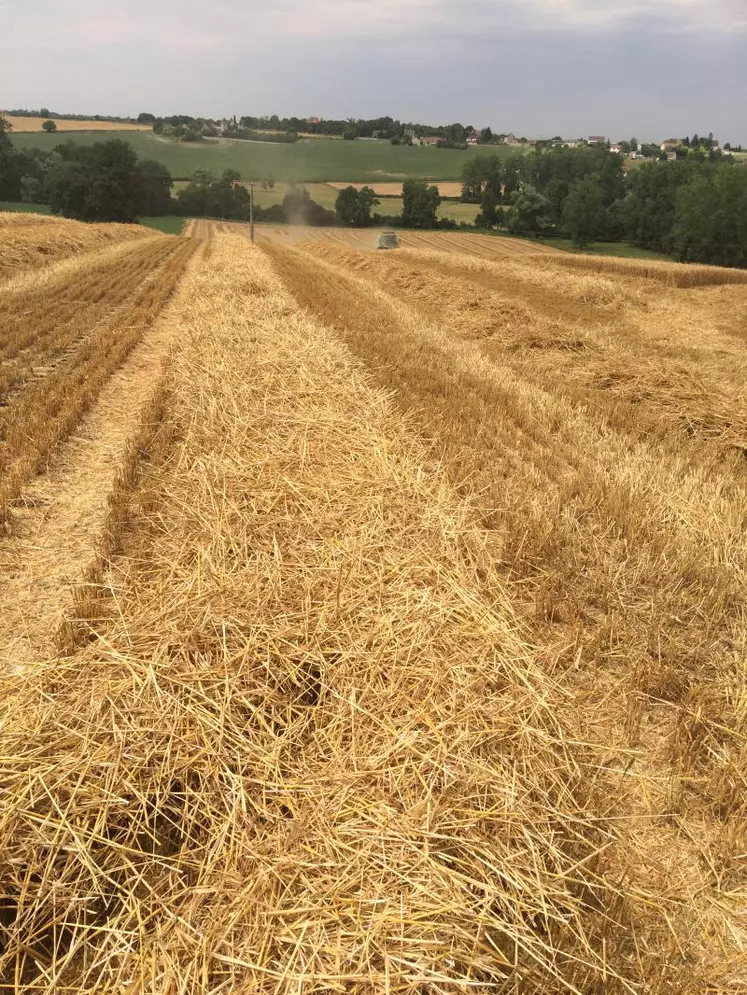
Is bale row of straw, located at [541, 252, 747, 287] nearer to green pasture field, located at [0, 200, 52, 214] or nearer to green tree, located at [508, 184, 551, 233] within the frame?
green tree, located at [508, 184, 551, 233]

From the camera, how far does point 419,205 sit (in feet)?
236

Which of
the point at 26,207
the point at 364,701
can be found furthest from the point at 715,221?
the point at 26,207

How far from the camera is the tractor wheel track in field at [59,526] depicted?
345 cm

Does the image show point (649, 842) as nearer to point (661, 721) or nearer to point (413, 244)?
point (661, 721)

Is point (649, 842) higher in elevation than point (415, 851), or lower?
lower

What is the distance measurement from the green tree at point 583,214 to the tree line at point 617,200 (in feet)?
0.37

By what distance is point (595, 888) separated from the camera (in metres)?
2.14

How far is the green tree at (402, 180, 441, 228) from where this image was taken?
71562mm

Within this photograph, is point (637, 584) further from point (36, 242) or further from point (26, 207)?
point (26, 207)

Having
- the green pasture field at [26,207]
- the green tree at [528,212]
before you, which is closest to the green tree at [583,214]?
the green tree at [528,212]

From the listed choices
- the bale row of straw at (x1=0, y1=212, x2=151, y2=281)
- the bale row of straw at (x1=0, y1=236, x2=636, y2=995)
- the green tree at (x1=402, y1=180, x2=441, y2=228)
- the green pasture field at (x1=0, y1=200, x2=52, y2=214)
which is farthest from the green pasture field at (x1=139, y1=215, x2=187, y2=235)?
the bale row of straw at (x1=0, y1=236, x2=636, y2=995)

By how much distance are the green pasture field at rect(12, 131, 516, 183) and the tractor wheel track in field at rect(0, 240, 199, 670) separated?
69.8 m

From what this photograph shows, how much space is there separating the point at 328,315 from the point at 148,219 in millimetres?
72822

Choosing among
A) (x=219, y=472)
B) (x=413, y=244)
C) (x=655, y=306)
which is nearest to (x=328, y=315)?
(x=219, y=472)
